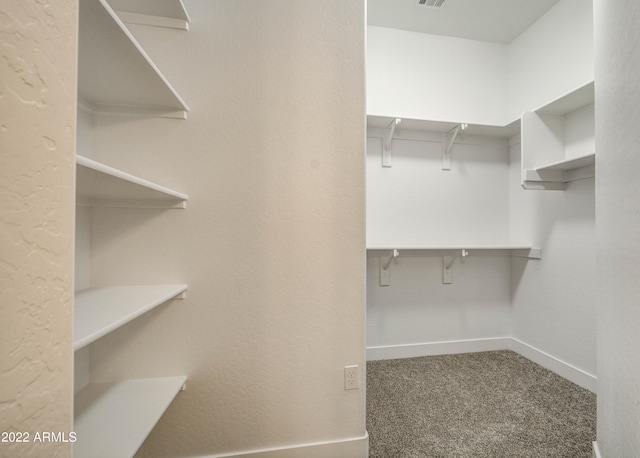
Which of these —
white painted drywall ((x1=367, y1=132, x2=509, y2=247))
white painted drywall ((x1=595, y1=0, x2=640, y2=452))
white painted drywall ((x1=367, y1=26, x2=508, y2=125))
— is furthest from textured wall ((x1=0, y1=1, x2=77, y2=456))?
white painted drywall ((x1=367, y1=26, x2=508, y2=125))

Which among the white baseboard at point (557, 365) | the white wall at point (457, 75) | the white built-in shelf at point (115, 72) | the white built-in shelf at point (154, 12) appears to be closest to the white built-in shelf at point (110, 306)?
the white built-in shelf at point (115, 72)

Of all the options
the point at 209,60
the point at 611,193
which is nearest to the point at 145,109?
the point at 209,60

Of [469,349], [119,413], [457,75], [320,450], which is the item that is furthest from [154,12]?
[469,349]

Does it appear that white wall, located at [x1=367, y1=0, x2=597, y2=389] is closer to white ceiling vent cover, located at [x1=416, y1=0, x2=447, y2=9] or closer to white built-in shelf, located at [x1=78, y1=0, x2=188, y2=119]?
white ceiling vent cover, located at [x1=416, y1=0, x2=447, y2=9]

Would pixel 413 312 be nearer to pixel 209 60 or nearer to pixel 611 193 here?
pixel 611 193

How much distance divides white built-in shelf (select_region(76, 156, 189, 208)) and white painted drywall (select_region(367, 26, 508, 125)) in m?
1.64

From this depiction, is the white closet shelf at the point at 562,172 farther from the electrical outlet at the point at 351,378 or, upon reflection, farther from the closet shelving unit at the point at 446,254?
the electrical outlet at the point at 351,378

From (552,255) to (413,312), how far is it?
3.53 feet

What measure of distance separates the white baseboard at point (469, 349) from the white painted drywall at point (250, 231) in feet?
3.06

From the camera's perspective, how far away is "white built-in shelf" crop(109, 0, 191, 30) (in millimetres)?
1000

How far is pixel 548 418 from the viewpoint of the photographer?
1382 mm

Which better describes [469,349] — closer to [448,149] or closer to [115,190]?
[448,149]

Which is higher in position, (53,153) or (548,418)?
(53,153)

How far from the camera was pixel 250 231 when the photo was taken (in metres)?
1.13
